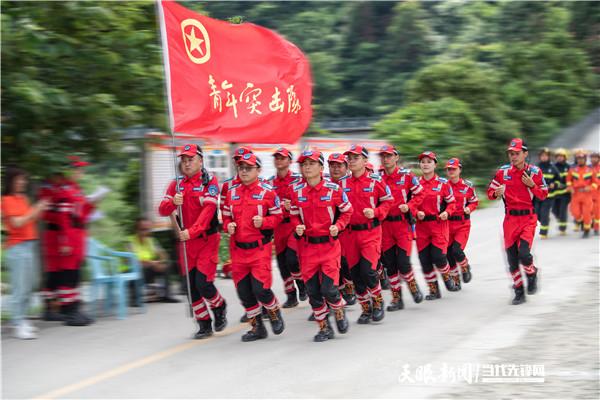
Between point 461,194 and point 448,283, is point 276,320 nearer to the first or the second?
point 448,283

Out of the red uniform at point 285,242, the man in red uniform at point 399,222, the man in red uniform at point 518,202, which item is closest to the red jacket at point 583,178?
the man in red uniform at point 518,202

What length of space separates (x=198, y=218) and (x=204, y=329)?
4.16 ft

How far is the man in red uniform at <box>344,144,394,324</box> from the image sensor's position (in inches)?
377

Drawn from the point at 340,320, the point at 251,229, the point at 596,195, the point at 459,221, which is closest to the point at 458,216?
the point at 459,221

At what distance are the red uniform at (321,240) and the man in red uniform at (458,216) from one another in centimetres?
334

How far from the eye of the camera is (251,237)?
28.4 ft

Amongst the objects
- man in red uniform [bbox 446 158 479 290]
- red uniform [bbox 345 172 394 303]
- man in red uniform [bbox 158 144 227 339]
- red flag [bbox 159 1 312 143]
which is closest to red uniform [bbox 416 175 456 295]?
man in red uniform [bbox 446 158 479 290]

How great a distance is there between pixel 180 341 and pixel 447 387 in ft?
10.4

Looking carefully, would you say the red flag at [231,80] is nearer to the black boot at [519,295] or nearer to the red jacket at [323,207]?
the red jacket at [323,207]

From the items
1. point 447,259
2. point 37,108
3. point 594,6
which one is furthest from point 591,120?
point 37,108

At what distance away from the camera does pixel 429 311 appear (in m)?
10.4

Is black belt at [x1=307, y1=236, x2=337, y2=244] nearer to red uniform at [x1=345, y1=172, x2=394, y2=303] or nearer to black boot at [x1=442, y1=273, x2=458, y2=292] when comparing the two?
red uniform at [x1=345, y1=172, x2=394, y2=303]

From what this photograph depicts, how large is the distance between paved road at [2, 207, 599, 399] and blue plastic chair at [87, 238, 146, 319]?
277mm

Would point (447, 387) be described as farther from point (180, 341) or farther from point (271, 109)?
point (271, 109)
